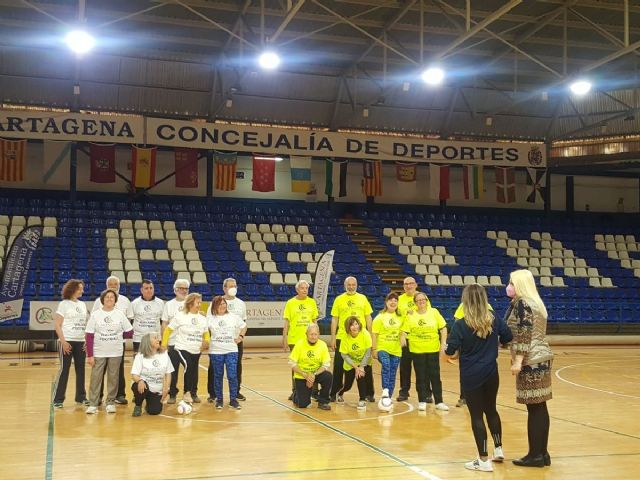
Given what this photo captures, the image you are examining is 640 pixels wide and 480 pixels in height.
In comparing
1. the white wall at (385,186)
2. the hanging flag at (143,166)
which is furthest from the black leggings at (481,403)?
the white wall at (385,186)

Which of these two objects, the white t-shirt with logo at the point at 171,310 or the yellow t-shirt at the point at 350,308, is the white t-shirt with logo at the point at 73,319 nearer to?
the white t-shirt with logo at the point at 171,310

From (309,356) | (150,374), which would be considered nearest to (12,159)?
(150,374)

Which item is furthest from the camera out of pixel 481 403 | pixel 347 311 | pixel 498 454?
pixel 347 311

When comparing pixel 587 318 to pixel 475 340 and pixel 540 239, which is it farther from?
pixel 475 340

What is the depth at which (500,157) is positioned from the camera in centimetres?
2827

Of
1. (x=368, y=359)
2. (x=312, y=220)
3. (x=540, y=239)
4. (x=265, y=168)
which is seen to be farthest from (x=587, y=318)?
(x=368, y=359)

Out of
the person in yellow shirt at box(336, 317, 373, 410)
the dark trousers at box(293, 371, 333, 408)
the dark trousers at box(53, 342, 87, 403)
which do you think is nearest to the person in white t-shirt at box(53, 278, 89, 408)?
the dark trousers at box(53, 342, 87, 403)

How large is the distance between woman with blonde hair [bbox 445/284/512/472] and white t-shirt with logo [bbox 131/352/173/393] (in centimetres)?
433

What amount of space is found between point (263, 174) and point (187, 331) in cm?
1664

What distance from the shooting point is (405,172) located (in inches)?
1120

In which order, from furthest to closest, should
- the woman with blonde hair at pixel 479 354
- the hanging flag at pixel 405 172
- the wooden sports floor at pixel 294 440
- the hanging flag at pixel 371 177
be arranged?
the hanging flag at pixel 405 172
the hanging flag at pixel 371 177
the woman with blonde hair at pixel 479 354
the wooden sports floor at pixel 294 440

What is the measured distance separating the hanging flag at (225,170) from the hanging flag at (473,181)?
8828 mm

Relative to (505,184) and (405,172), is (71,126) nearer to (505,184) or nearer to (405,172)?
(405,172)

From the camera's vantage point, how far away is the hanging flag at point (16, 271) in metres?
17.2
